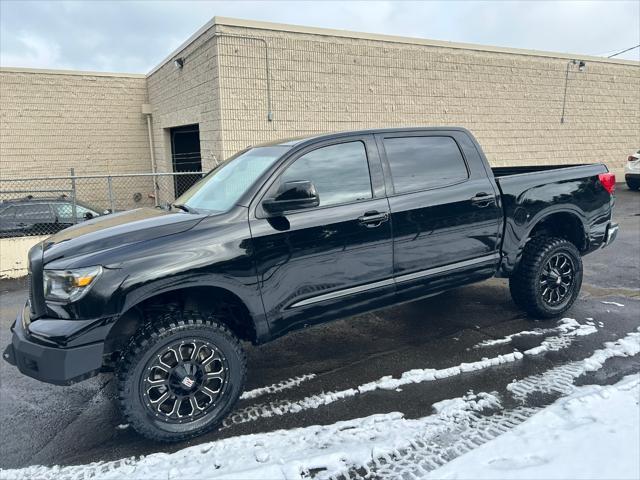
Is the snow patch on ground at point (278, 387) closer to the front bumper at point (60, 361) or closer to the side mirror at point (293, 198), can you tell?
the front bumper at point (60, 361)

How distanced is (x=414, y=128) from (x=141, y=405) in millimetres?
3103

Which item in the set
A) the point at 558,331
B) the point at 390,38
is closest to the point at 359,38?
the point at 390,38

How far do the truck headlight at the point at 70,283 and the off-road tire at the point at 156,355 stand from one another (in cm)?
45

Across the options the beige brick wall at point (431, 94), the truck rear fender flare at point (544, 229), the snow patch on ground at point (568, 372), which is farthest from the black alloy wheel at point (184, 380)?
the beige brick wall at point (431, 94)

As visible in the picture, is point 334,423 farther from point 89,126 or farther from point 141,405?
point 89,126

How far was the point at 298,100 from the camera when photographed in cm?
1092

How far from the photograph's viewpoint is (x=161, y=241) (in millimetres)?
3053

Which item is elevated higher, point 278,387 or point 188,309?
point 188,309

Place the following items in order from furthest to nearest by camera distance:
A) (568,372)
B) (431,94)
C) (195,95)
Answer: (431,94), (195,95), (568,372)

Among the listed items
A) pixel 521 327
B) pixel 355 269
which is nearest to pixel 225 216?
pixel 355 269

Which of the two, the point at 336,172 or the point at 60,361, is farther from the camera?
the point at 336,172

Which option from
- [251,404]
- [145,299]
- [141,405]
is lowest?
[251,404]

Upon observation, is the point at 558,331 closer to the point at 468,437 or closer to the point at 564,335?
the point at 564,335

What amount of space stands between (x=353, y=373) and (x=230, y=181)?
6.24 ft
